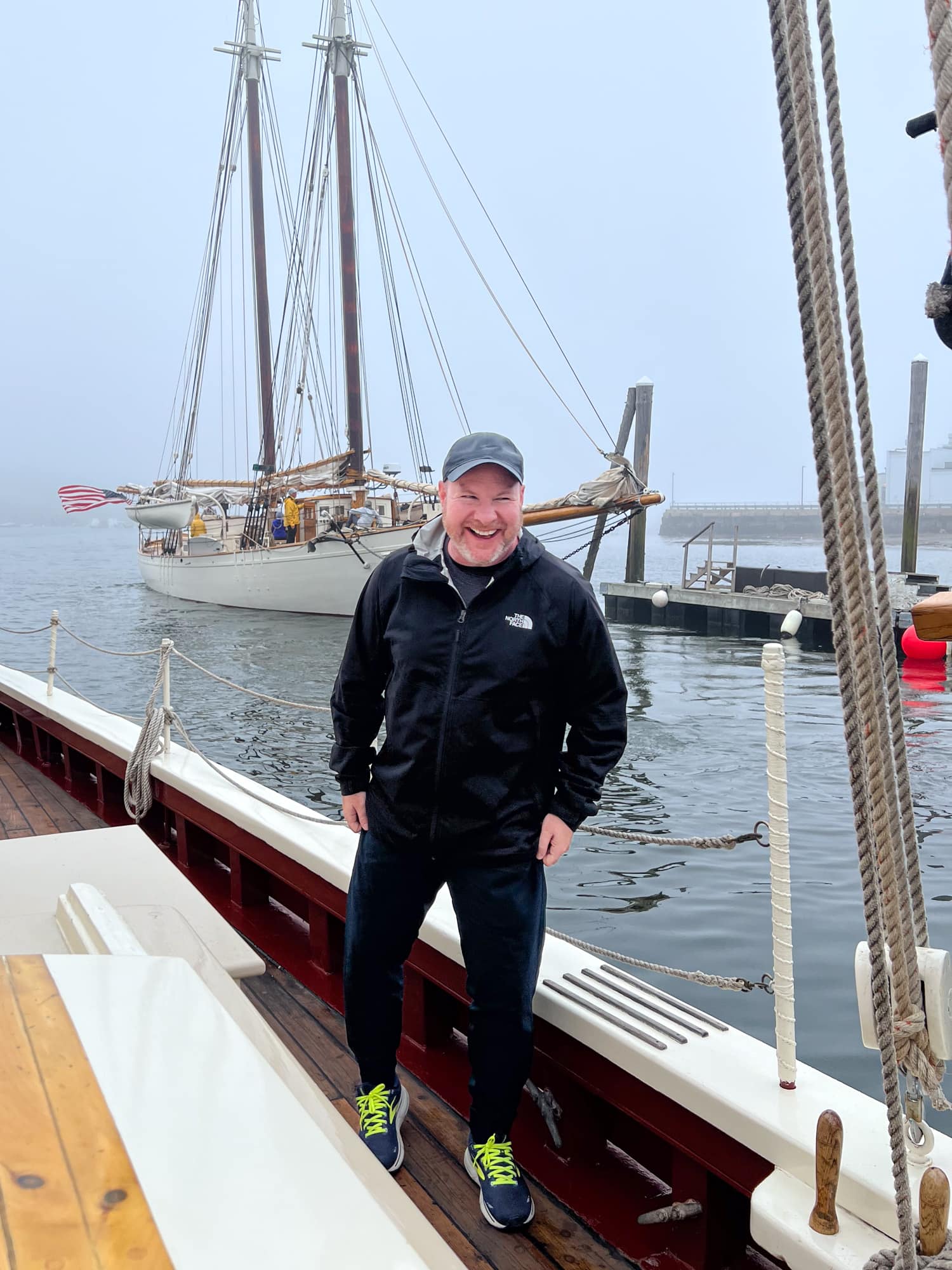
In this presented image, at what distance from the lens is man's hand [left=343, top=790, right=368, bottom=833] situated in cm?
205

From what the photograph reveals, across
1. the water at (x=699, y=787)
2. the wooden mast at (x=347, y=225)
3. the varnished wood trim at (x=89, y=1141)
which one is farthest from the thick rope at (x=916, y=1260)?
the wooden mast at (x=347, y=225)

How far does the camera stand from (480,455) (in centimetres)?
182

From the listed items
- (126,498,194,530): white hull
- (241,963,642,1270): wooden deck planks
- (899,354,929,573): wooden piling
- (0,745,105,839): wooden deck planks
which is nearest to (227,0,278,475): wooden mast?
(126,498,194,530): white hull

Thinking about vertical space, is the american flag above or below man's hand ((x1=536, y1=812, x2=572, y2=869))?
above

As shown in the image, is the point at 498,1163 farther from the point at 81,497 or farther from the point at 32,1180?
the point at 81,497

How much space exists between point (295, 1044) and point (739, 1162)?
4.27ft

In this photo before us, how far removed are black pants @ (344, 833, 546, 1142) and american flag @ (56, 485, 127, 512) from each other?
83.7 feet

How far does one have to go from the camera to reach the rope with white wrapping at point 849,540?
1.18 m

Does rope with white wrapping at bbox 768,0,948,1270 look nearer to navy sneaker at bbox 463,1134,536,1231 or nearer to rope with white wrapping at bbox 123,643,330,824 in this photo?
navy sneaker at bbox 463,1134,536,1231

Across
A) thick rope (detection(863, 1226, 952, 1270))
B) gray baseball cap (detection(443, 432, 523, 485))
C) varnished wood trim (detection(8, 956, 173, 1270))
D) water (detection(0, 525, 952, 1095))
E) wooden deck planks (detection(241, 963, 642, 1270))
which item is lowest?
water (detection(0, 525, 952, 1095))

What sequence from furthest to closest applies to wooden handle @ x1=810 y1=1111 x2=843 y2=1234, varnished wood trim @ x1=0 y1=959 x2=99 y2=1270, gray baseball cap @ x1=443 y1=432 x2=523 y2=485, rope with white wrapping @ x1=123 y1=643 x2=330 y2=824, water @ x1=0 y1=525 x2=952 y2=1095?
water @ x1=0 y1=525 x2=952 y2=1095, rope with white wrapping @ x1=123 y1=643 x2=330 y2=824, gray baseball cap @ x1=443 y1=432 x2=523 y2=485, wooden handle @ x1=810 y1=1111 x2=843 y2=1234, varnished wood trim @ x1=0 y1=959 x2=99 y2=1270

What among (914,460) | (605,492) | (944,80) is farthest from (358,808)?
(914,460)

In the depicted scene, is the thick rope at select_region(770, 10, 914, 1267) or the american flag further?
the american flag

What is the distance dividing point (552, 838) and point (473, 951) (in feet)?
0.89
